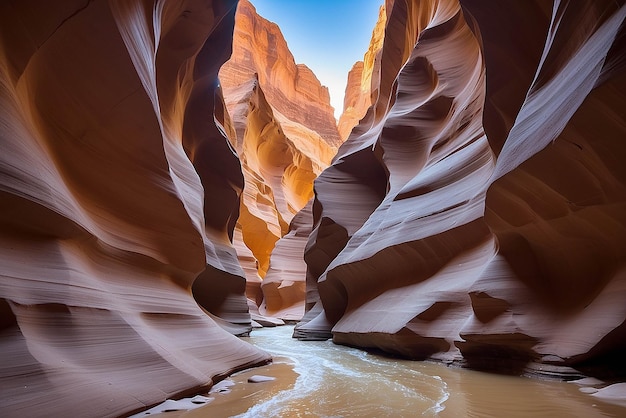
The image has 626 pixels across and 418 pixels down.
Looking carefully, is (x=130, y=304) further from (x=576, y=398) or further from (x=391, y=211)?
(x=391, y=211)

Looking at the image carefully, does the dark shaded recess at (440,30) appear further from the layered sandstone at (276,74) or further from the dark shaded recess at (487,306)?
the layered sandstone at (276,74)

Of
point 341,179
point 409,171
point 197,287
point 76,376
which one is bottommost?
point 76,376

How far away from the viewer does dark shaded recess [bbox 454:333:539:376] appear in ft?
15.8

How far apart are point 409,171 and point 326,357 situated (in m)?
5.38

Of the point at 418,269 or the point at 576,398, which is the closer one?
the point at 576,398

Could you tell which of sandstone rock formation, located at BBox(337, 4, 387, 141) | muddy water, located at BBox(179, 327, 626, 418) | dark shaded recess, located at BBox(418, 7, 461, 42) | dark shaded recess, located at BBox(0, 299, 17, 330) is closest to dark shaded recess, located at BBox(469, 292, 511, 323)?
muddy water, located at BBox(179, 327, 626, 418)

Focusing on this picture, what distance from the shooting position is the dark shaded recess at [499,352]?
4.81 metres

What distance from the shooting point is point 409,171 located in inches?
404

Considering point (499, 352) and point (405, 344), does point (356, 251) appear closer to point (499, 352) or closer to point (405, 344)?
point (405, 344)

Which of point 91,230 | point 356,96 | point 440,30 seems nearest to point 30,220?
point 91,230

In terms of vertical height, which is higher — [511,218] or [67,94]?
[67,94]

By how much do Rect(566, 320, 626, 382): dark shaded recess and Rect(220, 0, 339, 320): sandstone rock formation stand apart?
1623cm

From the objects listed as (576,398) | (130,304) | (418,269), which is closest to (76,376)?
(130,304)

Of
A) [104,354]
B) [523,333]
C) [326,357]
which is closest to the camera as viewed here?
[104,354]
